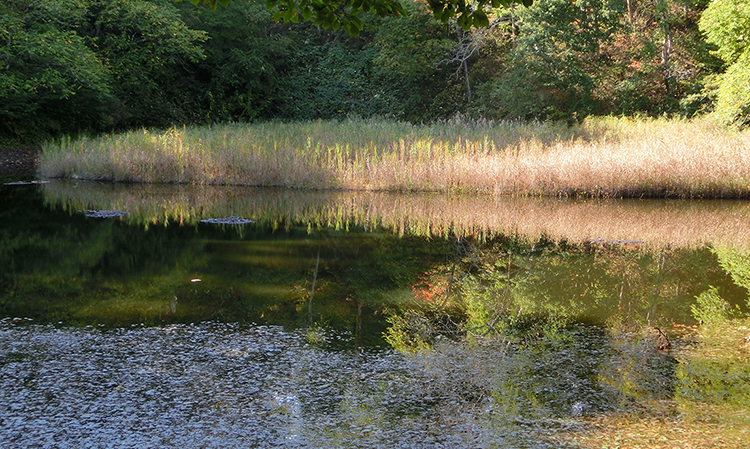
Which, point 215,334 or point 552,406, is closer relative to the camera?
point 552,406

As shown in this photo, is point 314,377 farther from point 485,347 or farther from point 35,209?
point 35,209

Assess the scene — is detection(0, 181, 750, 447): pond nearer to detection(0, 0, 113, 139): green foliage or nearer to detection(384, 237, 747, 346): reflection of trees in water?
detection(384, 237, 747, 346): reflection of trees in water

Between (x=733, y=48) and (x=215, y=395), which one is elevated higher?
(x=733, y=48)

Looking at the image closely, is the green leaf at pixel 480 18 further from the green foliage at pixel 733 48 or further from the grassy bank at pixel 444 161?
the green foliage at pixel 733 48

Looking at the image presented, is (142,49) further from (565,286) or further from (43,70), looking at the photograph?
(565,286)

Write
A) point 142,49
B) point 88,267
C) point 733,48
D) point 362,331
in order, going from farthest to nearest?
point 142,49 → point 733,48 → point 88,267 → point 362,331

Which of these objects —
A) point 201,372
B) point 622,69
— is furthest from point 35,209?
point 622,69

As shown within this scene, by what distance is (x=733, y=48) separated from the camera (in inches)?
706

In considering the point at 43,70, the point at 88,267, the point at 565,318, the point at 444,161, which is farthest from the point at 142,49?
the point at 565,318

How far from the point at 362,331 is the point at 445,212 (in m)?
5.80

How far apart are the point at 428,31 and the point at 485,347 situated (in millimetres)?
24812

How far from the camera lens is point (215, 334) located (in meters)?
3.96

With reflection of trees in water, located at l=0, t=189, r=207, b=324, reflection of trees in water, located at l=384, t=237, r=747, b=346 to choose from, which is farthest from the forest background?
reflection of trees in water, located at l=384, t=237, r=747, b=346

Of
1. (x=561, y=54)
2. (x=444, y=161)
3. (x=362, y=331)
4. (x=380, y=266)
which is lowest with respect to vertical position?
(x=380, y=266)
